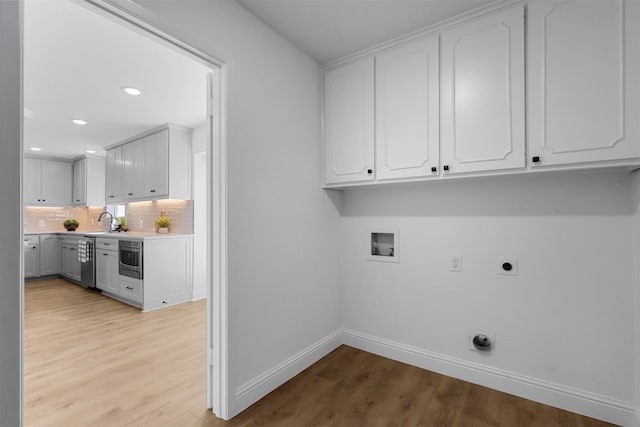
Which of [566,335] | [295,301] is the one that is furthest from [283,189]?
[566,335]

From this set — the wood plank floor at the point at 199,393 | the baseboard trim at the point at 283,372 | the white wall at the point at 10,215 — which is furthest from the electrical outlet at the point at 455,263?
the white wall at the point at 10,215

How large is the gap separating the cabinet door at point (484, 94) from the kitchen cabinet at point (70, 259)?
6.30 m

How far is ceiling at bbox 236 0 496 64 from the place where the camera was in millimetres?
1890

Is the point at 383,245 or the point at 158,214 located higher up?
the point at 158,214

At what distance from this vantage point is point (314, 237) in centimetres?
259

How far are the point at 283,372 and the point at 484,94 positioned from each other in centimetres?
238

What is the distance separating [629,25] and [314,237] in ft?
7.48

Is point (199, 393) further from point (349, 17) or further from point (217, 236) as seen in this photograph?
point (349, 17)

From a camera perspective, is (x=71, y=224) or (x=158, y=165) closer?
(x=158, y=165)

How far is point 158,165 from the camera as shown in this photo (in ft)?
14.4

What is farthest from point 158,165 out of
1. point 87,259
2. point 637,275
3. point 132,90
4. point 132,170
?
point 637,275

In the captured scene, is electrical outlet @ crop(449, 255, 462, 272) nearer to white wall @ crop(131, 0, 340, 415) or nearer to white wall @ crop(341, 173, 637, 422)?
white wall @ crop(341, 173, 637, 422)

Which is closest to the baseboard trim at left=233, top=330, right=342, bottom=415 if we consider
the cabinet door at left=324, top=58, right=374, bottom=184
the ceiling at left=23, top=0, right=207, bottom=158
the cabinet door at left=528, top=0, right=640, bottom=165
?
the cabinet door at left=324, top=58, right=374, bottom=184

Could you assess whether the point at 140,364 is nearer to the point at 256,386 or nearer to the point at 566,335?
the point at 256,386
